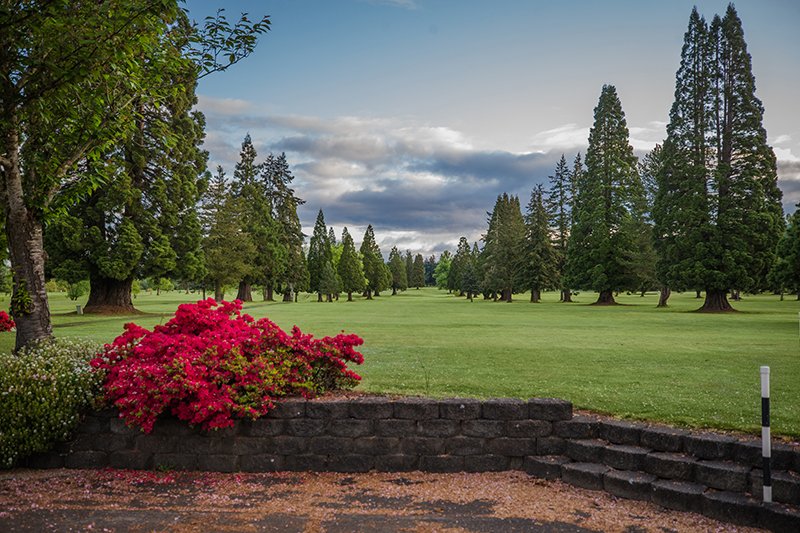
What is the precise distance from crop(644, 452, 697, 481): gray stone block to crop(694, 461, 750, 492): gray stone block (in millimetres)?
67

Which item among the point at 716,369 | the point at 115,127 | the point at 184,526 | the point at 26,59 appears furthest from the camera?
the point at 716,369

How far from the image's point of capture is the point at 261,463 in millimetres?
6191

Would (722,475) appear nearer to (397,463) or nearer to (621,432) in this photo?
(621,432)

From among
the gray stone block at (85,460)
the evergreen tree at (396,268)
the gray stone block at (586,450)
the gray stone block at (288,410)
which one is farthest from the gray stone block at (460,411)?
the evergreen tree at (396,268)

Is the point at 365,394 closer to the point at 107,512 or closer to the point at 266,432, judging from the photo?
the point at 266,432

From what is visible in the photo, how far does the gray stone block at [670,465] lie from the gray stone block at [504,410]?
130 cm

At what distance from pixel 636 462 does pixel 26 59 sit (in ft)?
27.6

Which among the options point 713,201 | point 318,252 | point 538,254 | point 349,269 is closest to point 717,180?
point 713,201

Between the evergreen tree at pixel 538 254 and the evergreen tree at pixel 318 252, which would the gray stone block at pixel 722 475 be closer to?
the evergreen tree at pixel 538 254

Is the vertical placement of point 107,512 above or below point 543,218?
below

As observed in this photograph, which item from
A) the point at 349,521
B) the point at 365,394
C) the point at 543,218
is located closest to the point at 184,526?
the point at 349,521

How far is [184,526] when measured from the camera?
474 centimetres

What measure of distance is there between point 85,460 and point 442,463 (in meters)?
3.98

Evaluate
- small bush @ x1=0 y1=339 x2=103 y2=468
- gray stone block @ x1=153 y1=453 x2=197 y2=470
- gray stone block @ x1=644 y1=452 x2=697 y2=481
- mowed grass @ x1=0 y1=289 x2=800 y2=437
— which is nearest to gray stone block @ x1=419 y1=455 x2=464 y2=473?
mowed grass @ x1=0 y1=289 x2=800 y2=437
